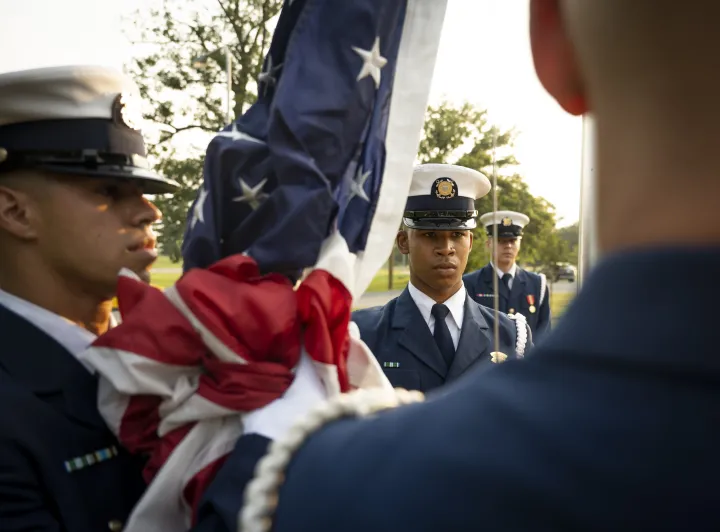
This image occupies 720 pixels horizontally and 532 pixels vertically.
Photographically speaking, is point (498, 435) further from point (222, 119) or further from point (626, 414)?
point (222, 119)

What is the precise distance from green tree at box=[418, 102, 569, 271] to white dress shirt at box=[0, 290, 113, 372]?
9.03m

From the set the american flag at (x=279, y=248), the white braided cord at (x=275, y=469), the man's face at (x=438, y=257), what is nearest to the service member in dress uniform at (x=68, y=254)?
the american flag at (x=279, y=248)

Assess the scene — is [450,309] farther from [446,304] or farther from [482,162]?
[482,162]

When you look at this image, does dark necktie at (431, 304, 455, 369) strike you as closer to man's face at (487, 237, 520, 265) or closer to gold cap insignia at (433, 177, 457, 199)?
gold cap insignia at (433, 177, 457, 199)

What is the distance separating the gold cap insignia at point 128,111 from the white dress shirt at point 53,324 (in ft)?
2.07

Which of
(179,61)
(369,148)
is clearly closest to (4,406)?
(369,148)

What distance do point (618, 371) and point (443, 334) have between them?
349cm

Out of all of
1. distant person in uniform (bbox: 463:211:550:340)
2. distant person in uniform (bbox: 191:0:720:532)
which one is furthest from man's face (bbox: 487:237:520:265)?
distant person in uniform (bbox: 191:0:720:532)

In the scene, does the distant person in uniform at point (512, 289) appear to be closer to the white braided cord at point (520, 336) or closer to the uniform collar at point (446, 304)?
the white braided cord at point (520, 336)

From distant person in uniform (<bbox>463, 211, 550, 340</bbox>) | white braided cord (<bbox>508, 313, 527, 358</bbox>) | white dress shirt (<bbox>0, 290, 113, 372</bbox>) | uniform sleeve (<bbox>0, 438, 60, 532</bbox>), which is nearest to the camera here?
uniform sleeve (<bbox>0, 438, 60, 532</bbox>)

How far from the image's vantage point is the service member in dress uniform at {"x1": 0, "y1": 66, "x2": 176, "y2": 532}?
5.42ft

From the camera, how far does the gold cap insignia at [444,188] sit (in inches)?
170

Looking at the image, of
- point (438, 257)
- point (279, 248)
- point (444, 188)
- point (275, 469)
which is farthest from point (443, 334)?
point (275, 469)

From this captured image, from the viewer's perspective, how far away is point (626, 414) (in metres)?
0.52
